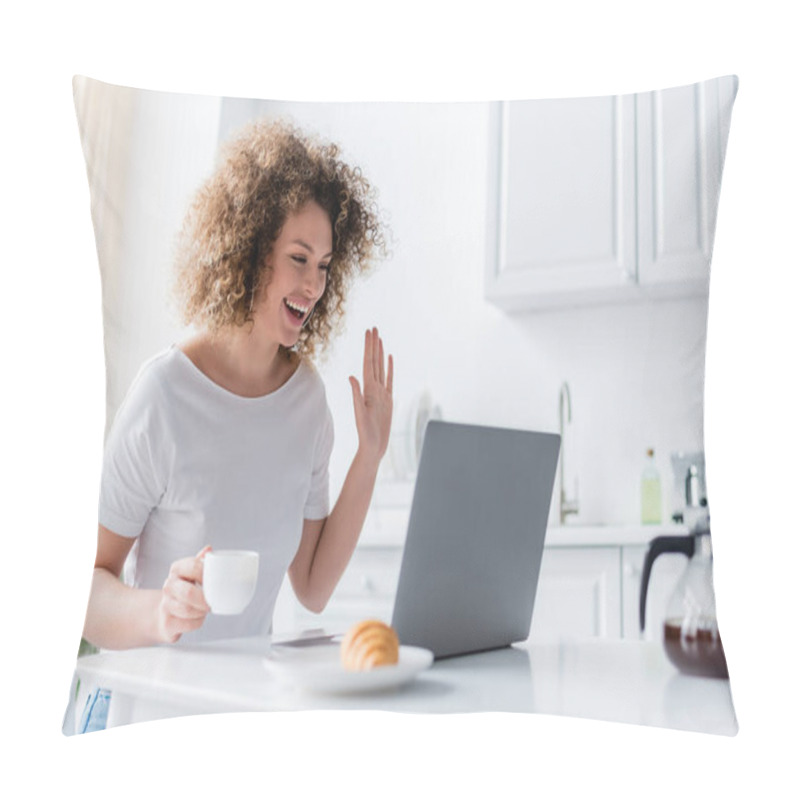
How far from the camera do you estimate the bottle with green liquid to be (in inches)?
52.7

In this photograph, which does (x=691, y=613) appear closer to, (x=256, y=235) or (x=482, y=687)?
(x=482, y=687)

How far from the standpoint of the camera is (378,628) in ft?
4.36

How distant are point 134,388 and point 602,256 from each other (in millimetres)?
680

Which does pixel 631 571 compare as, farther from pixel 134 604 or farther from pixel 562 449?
pixel 134 604

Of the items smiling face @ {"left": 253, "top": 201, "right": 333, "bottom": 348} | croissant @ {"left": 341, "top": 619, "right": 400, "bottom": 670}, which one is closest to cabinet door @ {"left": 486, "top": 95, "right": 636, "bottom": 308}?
smiling face @ {"left": 253, "top": 201, "right": 333, "bottom": 348}

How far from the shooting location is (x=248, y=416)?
138 centimetres

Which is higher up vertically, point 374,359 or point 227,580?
point 374,359

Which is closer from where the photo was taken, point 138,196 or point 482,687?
point 482,687

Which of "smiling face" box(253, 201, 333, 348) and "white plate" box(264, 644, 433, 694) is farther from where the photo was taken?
"smiling face" box(253, 201, 333, 348)

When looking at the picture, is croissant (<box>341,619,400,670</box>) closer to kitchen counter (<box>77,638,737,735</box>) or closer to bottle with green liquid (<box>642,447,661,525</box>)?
kitchen counter (<box>77,638,737,735</box>)

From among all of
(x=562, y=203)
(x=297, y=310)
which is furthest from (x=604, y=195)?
(x=297, y=310)

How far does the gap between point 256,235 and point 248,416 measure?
0.84ft

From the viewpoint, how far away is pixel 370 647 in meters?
1.31

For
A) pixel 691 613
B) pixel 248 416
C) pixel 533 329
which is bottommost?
pixel 691 613
